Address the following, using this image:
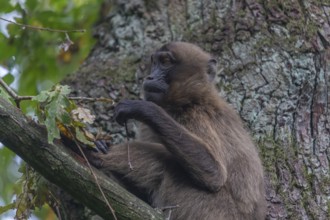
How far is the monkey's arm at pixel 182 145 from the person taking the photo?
5.27 m

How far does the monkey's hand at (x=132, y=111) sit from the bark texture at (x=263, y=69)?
4.06 ft

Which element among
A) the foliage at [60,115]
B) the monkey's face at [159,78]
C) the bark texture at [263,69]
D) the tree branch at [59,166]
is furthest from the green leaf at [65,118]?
the bark texture at [263,69]

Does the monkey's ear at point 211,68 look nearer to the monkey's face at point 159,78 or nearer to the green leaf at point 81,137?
the monkey's face at point 159,78

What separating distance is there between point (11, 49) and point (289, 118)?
3372 mm

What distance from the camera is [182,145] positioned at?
5.27 meters

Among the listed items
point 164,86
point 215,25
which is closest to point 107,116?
point 164,86

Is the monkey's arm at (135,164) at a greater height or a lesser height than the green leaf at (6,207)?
lesser

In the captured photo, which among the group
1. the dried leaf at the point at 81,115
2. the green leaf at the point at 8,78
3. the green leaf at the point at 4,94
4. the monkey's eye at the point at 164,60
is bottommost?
the monkey's eye at the point at 164,60

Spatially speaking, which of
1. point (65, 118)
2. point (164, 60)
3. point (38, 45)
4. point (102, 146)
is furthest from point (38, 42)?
point (65, 118)

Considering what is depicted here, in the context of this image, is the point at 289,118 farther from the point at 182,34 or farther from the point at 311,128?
the point at 182,34

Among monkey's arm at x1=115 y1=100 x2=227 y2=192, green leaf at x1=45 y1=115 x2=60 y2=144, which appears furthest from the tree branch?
monkey's arm at x1=115 y1=100 x2=227 y2=192

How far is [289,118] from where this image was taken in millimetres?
6191

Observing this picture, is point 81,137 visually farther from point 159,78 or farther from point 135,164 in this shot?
point 159,78

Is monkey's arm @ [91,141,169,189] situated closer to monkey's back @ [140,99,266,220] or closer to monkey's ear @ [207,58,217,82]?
monkey's back @ [140,99,266,220]
